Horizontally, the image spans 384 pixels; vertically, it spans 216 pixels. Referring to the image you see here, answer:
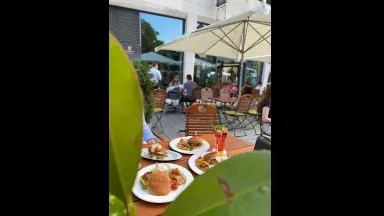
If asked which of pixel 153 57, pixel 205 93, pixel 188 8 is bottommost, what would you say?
pixel 205 93

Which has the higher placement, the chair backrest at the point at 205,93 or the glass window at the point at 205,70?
the glass window at the point at 205,70

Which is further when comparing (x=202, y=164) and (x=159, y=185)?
(x=202, y=164)

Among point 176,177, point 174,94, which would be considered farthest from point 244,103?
point 176,177

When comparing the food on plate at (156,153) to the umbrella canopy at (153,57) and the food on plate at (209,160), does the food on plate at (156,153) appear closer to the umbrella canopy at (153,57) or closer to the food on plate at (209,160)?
the food on plate at (209,160)

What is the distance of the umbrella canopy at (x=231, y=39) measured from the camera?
13.1 feet

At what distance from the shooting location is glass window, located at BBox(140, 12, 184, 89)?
8717 millimetres

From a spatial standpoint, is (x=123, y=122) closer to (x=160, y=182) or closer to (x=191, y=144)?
(x=160, y=182)

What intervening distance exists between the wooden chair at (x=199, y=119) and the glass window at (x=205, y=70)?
7.29 metres

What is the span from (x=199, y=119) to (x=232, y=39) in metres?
2.59

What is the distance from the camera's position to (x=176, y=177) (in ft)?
4.12

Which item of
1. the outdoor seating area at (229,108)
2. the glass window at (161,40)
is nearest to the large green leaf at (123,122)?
the outdoor seating area at (229,108)
